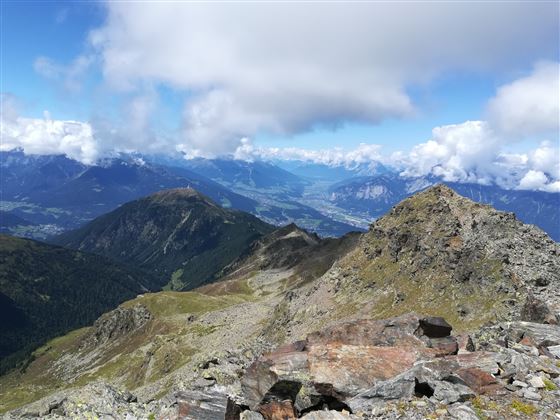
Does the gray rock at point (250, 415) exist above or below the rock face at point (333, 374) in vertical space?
below

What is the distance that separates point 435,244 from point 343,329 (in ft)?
275

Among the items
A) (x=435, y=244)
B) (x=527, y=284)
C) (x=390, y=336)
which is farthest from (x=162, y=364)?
(x=390, y=336)

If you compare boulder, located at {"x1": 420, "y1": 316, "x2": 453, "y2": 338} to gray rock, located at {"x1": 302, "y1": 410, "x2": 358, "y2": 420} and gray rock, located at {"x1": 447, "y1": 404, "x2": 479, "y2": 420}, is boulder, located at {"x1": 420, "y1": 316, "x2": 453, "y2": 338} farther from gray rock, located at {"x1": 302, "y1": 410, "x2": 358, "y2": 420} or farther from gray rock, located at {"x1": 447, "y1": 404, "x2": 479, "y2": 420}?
gray rock, located at {"x1": 302, "y1": 410, "x2": 358, "y2": 420}

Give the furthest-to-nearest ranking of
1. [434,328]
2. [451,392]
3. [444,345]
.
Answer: [434,328], [444,345], [451,392]

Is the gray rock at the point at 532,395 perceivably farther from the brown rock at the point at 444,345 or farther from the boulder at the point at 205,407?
the boulder at the point at 205,407

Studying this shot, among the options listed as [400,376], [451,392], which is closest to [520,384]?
[451,392]

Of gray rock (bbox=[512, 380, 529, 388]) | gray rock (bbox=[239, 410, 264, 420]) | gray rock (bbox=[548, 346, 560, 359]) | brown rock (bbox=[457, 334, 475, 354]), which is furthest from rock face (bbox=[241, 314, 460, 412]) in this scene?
gray rock (bbox=[548, 346, 560, 359])

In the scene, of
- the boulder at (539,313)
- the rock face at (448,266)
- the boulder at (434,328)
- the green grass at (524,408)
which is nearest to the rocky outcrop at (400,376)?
the green grass at (524,408)

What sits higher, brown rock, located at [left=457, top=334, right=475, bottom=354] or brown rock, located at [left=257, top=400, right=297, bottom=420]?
brown rock, located at [left=457, top=334, right=475, bottom=354]

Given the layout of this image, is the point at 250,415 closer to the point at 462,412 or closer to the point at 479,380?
the point at 462,412

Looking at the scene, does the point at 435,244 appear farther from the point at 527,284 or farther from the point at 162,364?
the point at 162,364

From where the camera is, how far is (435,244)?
120 m

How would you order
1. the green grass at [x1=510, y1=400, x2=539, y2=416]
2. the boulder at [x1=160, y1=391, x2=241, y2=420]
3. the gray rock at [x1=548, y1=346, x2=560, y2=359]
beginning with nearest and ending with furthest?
the green grass at [x1=510, y1=400, x2=539, y2=416] → the boulder at [x1=160, y1=391, x2=241, y2=420] → the gray rock at [x1=548, y1=346, x2=560, y2=359]

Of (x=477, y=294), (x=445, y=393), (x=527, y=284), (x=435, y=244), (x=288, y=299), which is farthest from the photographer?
(x=288, y=299)
